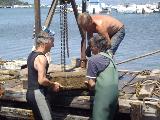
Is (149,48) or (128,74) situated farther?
(149,48)

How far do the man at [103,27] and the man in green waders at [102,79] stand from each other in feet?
2.27

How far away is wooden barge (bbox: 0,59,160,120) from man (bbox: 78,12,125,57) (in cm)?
97

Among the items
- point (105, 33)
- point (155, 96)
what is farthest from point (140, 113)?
point (105, 33)

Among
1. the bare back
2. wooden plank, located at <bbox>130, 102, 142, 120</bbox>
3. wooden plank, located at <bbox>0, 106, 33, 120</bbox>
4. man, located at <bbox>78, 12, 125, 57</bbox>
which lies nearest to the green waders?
wooden plank, located at <bbox>130, 102, 142, 120</bbox>

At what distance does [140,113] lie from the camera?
7.45 m

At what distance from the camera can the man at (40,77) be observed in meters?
7.05

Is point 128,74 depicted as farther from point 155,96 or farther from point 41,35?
point 41,35

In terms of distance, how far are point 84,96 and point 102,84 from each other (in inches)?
52.1

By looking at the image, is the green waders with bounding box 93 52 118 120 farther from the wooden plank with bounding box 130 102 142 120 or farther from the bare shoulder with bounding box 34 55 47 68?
the bare shoulder with bounding box 34 55 47 68

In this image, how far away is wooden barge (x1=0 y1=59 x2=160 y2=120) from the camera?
24.6ft

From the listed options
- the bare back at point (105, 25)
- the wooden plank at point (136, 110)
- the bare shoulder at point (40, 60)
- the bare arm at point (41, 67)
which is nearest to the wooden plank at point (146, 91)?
the wooden plank at point (136, 110)

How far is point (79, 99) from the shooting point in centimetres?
820

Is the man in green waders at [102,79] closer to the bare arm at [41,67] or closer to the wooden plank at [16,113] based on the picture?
the bare arm at [41,67]

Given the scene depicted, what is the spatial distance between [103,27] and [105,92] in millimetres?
2046
